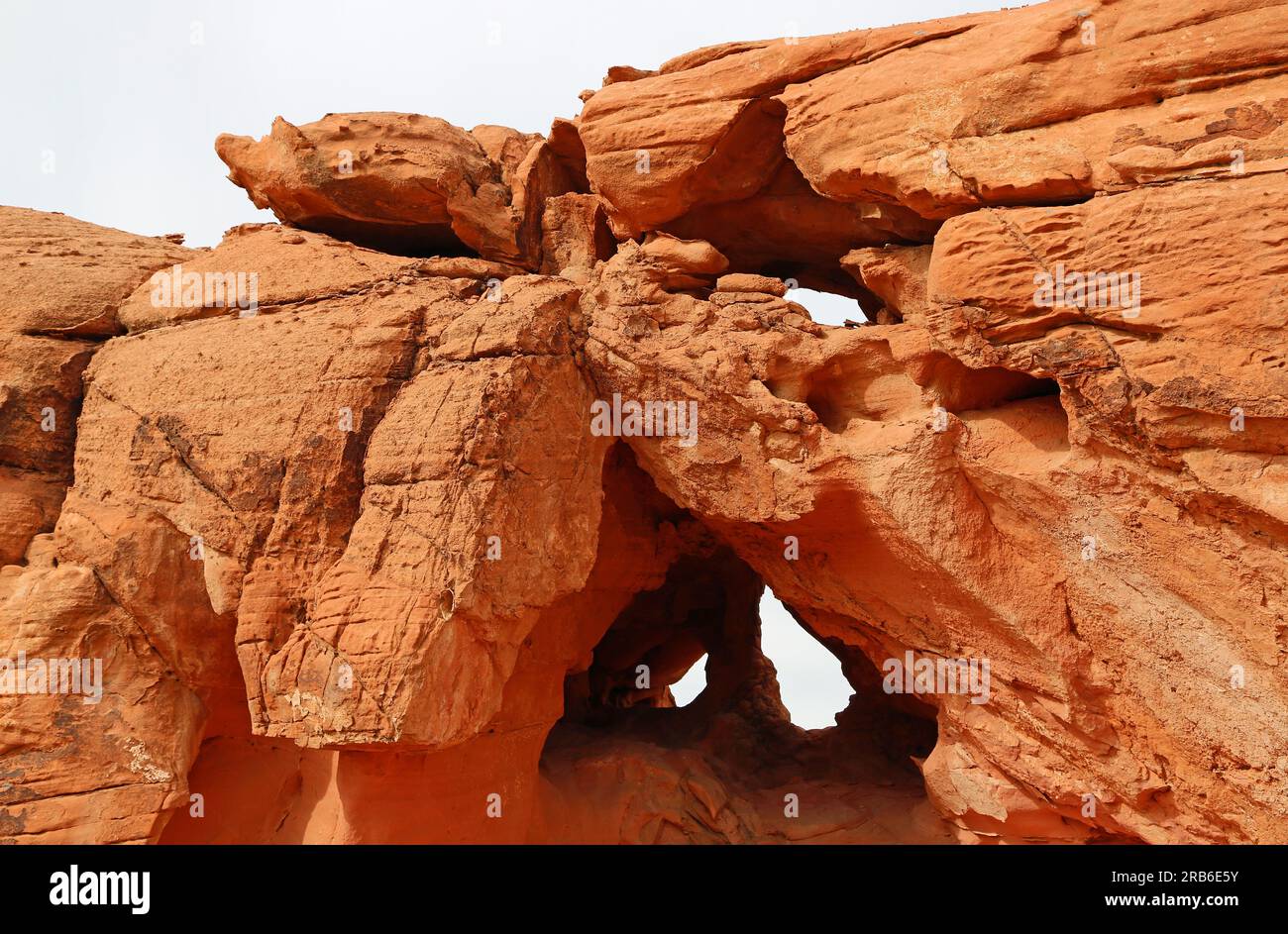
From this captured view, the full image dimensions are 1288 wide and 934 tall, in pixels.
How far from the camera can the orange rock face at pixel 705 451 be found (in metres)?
4.95

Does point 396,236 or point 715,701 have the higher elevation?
point 396,236

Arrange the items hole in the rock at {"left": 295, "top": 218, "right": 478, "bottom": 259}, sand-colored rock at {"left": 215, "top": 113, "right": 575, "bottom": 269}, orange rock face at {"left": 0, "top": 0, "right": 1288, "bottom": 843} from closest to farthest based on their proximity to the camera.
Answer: orange rock face at {"left": 0, "top": 0, "right": 1288, "bottom": 843}
sand-colored rock at {"left": 215, "top": 113, "right": 575, "bottom": 269}
hole in the rock at {"left": 295, "top": 218, "right": 478, "bottom": 259}

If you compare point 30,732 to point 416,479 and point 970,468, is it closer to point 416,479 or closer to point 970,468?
point 416,479

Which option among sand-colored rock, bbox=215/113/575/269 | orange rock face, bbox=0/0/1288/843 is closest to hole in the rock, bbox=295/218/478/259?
sand-colored rock, bbox=215/113/575/269

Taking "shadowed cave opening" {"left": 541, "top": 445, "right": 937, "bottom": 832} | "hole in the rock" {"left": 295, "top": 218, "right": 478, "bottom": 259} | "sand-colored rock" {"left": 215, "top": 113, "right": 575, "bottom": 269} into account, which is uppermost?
"sand-colored rock" {"left": 215, "top": 113, "right": 575, "bottom": 269}

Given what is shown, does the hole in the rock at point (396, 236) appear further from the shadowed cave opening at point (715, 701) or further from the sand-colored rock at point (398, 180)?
the shadowed cave opening at point (715, 701)

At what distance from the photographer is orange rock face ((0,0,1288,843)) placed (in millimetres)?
4949

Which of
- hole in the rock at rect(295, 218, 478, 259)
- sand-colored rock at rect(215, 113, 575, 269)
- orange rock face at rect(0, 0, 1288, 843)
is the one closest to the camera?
orange rock face at rect(0, 0, 1288, 843)

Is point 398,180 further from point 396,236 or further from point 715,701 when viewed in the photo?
point 715,701

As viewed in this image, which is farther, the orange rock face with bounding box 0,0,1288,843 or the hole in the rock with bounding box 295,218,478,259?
the hole in the rock with bounding box 295,218,478,259

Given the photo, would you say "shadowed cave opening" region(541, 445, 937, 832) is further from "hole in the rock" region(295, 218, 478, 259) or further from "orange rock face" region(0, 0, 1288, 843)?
"hole in the rock" region(295, 218, 478, 259)

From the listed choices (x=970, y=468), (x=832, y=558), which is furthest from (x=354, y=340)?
(x=970, y=468)

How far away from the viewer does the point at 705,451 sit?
19.9 ft

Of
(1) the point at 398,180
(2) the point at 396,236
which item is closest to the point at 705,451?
(1) the point at 398,180
